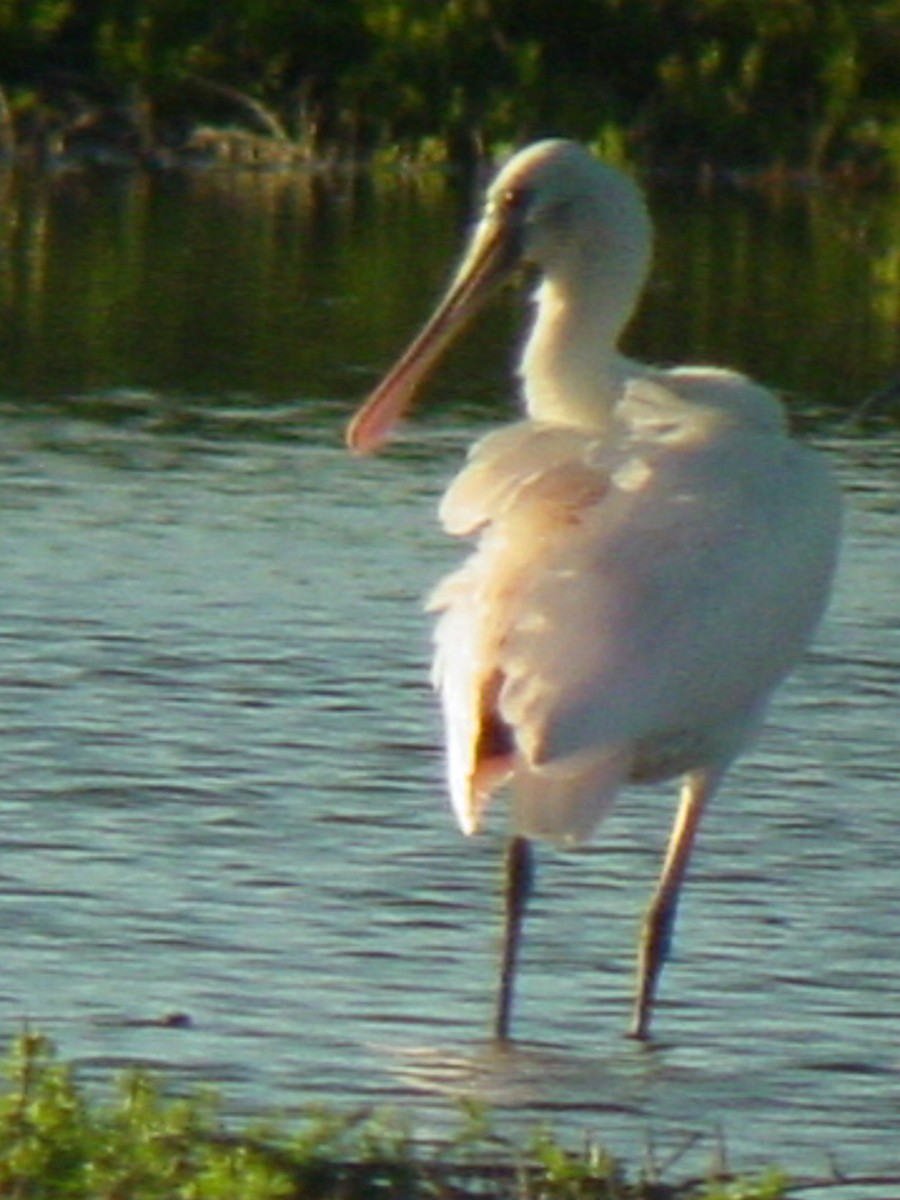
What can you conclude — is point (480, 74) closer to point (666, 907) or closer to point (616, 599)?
point (666, 907)

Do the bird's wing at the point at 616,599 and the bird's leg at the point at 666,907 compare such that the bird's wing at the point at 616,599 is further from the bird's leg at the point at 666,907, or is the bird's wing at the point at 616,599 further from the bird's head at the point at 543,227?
→ the bird's head at the point at 543,227

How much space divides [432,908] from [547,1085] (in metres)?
1.36

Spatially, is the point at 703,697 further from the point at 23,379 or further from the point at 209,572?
the point at 23,379

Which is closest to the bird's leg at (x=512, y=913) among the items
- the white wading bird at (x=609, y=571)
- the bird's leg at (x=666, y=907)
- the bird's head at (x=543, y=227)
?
the white wading bird at (x=609, y=571)

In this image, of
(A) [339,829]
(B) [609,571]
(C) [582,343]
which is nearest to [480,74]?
(A) [339,829]

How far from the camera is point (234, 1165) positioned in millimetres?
5793

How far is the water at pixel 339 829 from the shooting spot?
7.59 metres

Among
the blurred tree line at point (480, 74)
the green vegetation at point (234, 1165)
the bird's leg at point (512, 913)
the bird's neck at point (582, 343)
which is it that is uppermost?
the bird's neck at point (582, 343)

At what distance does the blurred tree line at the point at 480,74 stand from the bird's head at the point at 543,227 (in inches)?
1235

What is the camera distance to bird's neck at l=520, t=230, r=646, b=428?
8.33m

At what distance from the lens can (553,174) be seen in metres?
8.52

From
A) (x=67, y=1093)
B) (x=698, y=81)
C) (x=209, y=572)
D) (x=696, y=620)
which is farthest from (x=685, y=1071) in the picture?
(x=698, y=81)

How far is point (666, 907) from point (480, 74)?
3372 cm

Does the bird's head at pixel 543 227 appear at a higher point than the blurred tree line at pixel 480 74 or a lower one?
higher
